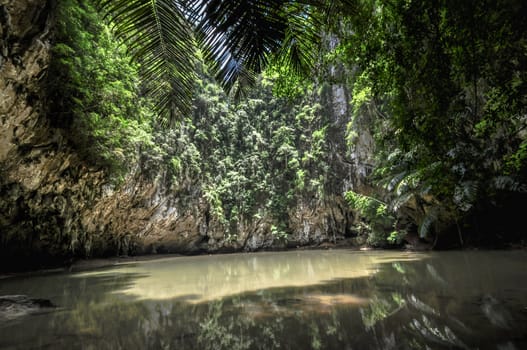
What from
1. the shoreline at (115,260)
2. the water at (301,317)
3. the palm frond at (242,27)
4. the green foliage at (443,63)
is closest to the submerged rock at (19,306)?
the water at (301,317)

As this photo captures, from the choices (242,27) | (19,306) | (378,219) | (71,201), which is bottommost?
(19,306)

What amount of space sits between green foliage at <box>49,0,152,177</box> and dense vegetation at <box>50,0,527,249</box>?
4 centimetres

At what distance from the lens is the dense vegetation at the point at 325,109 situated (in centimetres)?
186

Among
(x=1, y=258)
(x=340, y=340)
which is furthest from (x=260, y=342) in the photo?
(x=1, y=258)

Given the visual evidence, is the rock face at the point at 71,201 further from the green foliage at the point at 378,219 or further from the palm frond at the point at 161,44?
the palm frond at the point at 161,44

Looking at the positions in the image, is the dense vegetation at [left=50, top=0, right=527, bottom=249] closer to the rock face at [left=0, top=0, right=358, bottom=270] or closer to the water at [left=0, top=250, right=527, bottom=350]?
the rock face at [left=0, top=0, right=358, bottom=270]

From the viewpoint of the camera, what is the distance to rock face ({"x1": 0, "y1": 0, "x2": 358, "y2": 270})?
16.9ft

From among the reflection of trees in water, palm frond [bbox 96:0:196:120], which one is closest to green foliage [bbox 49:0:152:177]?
palm frond [bbox 96:0:196:120]

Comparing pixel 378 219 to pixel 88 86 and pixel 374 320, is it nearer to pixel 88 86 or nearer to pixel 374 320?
pixel 374 320

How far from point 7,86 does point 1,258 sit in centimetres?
756

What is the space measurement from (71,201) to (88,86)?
443cm

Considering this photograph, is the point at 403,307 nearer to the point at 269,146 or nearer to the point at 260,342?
the point at 260,342

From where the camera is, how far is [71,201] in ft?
31.6

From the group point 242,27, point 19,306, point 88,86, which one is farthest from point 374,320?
point 88,86
